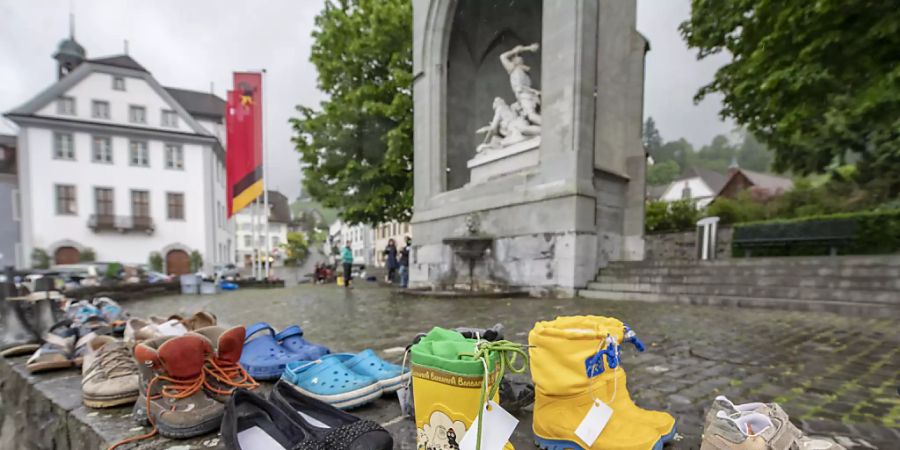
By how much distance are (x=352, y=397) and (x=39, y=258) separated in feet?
116

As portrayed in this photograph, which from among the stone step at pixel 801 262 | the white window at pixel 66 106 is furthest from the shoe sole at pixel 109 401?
the white window at pixel 66 106

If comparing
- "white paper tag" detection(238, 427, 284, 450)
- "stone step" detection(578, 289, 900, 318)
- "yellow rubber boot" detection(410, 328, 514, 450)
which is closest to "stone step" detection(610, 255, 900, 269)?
"stone step" detection(578, 289, 900, 318)

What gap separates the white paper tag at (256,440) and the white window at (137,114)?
3633 cm

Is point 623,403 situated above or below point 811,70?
below

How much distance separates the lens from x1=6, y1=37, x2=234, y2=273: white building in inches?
1031

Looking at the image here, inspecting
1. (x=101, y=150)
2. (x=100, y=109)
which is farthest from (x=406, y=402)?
(x=100, y=109)

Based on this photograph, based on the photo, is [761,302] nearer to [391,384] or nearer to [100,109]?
[391,384]

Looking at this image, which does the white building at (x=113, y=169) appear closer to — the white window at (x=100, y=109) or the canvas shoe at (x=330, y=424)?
the white window at (x=100, y=109)

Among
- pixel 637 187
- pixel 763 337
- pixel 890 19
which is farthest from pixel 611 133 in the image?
pixel 763 337

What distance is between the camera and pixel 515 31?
1241cm

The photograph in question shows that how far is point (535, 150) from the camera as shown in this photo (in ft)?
32.3

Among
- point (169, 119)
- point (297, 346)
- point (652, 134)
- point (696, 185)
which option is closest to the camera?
point (297, 346)

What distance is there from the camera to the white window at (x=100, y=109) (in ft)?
90.8

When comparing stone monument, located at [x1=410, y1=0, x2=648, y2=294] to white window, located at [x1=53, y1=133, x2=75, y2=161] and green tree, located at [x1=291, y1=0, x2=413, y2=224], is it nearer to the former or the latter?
green tree, located at [x1=291, y1=0, x2=413, y2=224]
